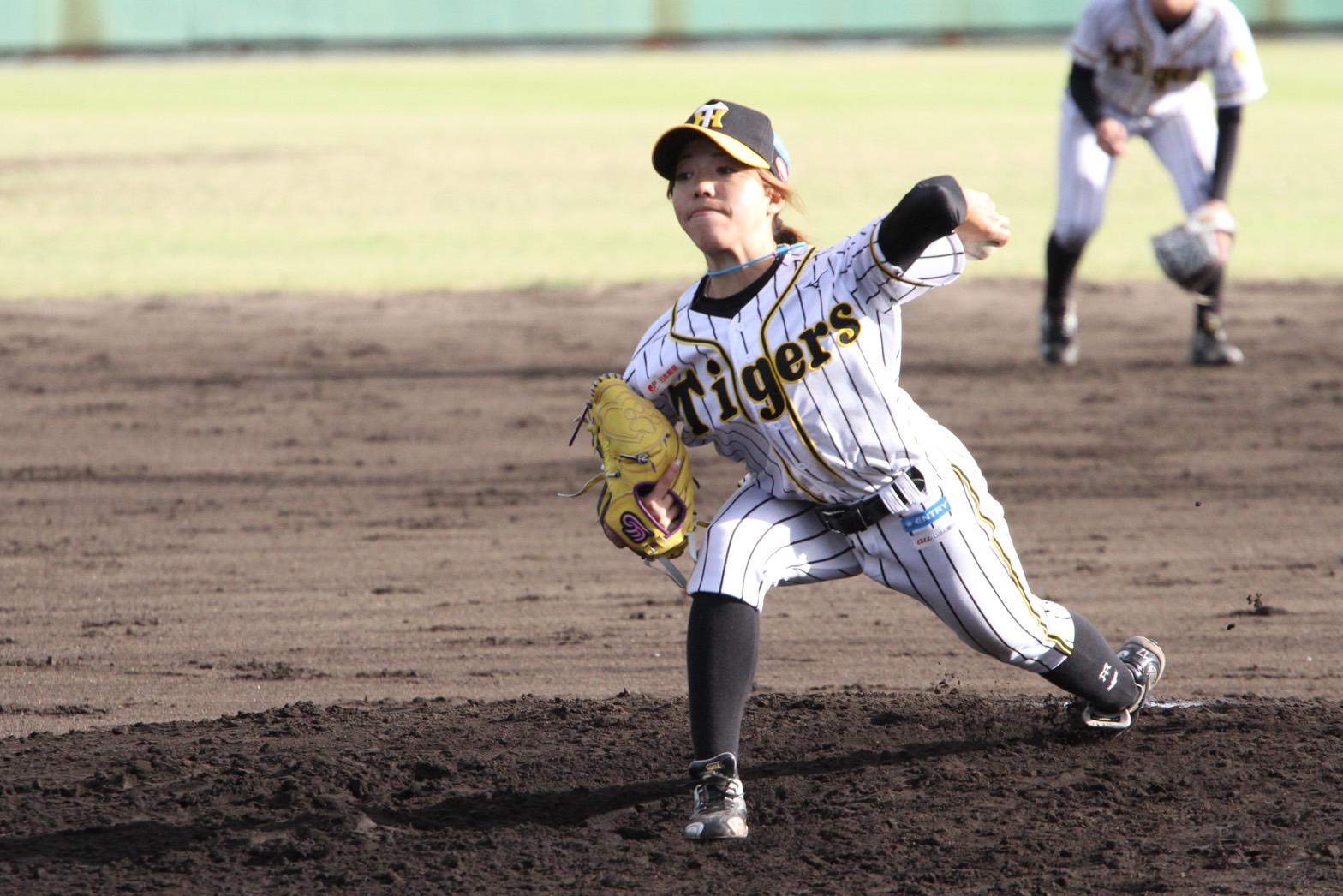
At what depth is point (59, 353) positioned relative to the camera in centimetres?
980

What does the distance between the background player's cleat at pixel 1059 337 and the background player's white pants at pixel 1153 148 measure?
464mm

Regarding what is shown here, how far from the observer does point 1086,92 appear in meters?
8.74

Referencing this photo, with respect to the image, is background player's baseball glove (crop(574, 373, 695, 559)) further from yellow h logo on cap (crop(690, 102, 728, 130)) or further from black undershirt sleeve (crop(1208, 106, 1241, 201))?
black undershirt sleeve (crop(1208, 106, 1241, 201))

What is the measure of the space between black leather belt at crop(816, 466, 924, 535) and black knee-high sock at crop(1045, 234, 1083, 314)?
18.1 feet

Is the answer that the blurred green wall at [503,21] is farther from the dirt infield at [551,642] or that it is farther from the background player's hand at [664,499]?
the background player's hand at [664,499]

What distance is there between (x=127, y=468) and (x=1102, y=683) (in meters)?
4.86

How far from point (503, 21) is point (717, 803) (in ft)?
111

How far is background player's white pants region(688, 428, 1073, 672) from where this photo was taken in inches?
141

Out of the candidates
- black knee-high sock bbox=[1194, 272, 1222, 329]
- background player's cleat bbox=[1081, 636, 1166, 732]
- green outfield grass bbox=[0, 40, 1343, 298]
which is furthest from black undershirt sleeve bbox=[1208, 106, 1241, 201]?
background player's cleat bbox=[1081, 636, 1166, 732]

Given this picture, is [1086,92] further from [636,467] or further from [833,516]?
[636,467]

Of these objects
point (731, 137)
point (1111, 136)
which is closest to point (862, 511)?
point (731, 137)

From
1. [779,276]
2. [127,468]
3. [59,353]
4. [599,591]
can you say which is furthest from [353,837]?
[59,353]

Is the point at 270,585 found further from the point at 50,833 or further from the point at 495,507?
the point at 50,833

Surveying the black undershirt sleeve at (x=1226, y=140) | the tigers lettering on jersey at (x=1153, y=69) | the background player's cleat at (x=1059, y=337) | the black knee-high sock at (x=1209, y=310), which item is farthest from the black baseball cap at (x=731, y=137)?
the black knee-high sock at (x=1209, y=310)
